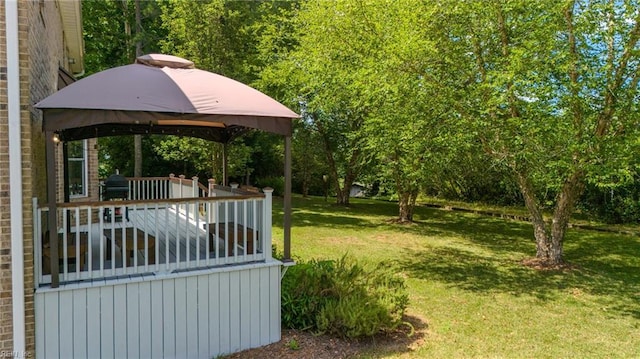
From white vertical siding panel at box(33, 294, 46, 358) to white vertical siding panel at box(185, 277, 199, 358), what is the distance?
1378mm

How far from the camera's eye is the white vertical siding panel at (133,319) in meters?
4.52

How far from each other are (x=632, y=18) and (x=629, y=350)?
5.10 meters

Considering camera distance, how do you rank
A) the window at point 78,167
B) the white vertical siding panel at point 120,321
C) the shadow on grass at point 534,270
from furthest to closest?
1. the window at point 78,167
2. the shadow on grass at point 534,270
3. the white vertical siding panel at point 120,321

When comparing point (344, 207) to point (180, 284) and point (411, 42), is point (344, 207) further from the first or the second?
point (180, 284)

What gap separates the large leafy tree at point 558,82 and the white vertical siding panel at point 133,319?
19.8 feet

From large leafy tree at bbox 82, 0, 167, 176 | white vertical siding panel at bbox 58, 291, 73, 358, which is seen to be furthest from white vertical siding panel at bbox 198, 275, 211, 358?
large leafy tree at bbox 82, 0, 167, 176

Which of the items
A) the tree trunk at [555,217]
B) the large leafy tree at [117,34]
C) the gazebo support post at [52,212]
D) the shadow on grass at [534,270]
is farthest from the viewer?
the large leafy tree at [117,34]

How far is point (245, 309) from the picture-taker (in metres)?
5.15

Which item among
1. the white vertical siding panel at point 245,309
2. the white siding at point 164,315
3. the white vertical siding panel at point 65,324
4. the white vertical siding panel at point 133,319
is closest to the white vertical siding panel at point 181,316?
the white siding at point 164,315

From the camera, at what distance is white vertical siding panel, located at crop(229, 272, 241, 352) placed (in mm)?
5070

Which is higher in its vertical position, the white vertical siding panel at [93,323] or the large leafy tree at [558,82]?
the large leafy tree at [558,82]

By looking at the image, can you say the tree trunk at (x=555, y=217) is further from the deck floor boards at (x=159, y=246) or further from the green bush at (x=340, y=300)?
the deck floor boards at (x=159, y=246)

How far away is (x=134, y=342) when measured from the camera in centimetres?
455

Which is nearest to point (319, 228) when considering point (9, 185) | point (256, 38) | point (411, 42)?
point (411, 42)
